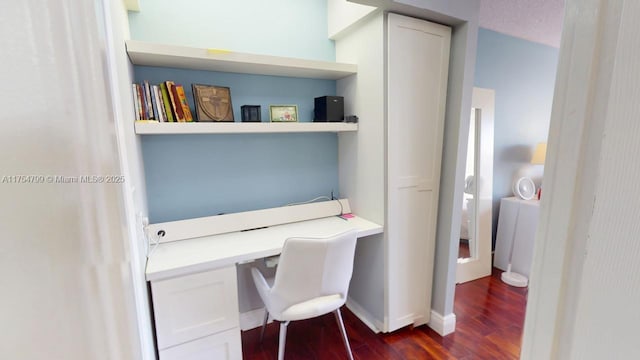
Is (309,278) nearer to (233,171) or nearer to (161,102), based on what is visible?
(233,171)

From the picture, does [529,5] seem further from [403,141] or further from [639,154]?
[639,154]

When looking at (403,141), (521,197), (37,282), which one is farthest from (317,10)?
(521,197)

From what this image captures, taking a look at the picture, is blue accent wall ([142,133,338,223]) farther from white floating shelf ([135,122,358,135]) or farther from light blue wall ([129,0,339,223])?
white floating shelf ([135,122,358,135])

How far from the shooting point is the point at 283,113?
1940 mm

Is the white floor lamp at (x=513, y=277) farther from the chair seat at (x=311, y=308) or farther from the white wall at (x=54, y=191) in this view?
the white wall at (x=54, y=191)

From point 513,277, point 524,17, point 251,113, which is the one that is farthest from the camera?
point 513,277

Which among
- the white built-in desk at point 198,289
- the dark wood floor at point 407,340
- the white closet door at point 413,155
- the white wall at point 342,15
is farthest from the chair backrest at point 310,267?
the white wall at point 342,15

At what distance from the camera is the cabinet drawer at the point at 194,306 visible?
1.30m

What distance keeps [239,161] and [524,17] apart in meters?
2.63

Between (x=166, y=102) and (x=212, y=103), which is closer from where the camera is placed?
(x=166, y=102)

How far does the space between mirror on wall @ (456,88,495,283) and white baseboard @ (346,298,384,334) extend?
3.65 ft

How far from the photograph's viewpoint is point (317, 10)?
2.04 meters

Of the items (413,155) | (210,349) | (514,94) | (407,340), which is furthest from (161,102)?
(514,94)

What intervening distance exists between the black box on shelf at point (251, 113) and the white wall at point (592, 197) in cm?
162
